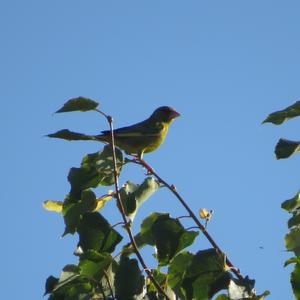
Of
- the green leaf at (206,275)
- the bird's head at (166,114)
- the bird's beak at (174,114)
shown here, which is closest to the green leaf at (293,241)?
the green leaf at (206,275)

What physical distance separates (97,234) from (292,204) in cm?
83

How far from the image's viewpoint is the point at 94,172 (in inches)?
133

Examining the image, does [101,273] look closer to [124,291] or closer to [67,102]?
[124,291]

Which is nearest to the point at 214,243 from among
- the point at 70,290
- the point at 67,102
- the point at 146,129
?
the point at 70,290

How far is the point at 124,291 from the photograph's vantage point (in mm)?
2949

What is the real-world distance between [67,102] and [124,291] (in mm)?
948

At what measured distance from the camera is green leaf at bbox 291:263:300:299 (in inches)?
105

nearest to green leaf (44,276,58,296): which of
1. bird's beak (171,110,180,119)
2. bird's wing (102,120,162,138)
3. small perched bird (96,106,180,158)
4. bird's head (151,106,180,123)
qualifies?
small perched bird (96,106,180,158)

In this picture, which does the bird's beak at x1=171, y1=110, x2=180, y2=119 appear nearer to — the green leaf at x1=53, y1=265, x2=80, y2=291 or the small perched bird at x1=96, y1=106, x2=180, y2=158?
the small perched bird at x1=96, y1=106, x2=180, y2=158

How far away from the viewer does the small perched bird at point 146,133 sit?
Result: 21.3 ft

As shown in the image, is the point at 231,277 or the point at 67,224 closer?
the point at 231,277

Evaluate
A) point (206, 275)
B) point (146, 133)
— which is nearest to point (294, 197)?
point (206, 275)

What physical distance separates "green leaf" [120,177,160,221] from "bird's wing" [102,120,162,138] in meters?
3.17

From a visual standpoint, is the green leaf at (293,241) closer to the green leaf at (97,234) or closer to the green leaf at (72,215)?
the green leaf at (97,234)
